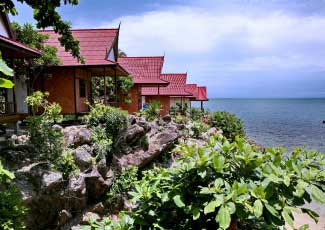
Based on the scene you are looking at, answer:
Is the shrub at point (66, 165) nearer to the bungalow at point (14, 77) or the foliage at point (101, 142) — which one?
the foliage at point (101, 142)

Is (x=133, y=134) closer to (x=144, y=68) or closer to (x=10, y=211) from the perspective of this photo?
(x=10, y=211)

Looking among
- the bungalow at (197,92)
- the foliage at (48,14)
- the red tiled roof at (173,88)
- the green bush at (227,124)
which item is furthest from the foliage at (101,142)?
the bungalow at (197,92)

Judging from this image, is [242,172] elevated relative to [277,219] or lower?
elevated

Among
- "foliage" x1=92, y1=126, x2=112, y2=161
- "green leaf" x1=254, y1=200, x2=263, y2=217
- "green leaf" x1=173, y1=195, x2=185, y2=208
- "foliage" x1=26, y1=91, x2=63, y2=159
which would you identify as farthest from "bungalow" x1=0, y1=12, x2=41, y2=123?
"green leaf" x1=254, y1=200, x2=263, y2=217

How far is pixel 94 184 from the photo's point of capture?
9.89 m

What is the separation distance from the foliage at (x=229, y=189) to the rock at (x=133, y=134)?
10144 mm

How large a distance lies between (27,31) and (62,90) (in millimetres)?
3393

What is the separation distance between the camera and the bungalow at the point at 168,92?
30.0 m

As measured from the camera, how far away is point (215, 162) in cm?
223

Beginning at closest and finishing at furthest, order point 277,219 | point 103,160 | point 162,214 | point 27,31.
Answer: point 277,219
point 162,214
point 103,160
point 27,31

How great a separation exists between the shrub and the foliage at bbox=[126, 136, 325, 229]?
700 centimetres

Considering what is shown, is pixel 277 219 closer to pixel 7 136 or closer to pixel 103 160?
pixel 103 160

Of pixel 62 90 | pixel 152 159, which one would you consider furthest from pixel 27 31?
pixel 152 159

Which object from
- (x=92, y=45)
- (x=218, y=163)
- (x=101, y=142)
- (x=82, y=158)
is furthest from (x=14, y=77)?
(x=218, y=163)
